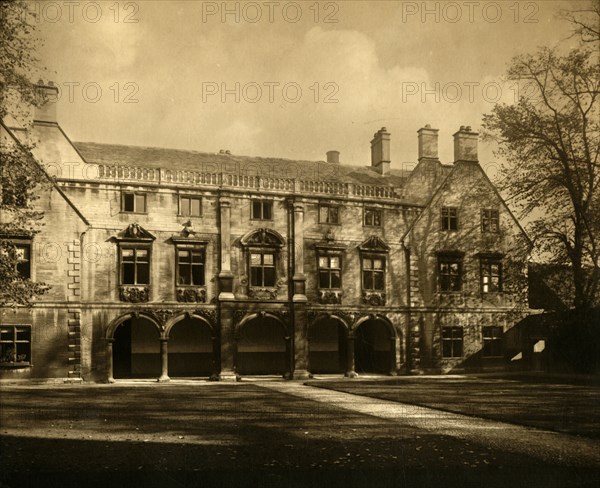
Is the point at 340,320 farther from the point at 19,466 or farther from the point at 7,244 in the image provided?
the point at 19,466

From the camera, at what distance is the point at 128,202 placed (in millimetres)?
29859

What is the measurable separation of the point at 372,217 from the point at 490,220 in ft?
21.9

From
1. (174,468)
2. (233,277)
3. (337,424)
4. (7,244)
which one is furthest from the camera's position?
(233,277)

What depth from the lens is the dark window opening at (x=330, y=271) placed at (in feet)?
107

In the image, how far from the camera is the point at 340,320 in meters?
32.6

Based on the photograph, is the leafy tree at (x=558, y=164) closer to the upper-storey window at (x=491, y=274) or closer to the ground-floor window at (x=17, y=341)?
the upper-storey window at (x=491, y=274)

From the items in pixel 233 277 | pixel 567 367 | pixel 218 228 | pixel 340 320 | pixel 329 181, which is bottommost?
pixel 567 367

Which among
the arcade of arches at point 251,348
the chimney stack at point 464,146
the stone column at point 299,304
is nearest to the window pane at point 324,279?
the stone column at point 299,304

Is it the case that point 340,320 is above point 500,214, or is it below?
below

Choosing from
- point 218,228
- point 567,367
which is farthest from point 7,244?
point 567,367

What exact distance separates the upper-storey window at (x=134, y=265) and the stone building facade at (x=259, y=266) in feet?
0.21

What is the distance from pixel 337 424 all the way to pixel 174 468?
17.4ft

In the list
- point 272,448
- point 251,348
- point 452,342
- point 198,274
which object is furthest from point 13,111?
point 452,342

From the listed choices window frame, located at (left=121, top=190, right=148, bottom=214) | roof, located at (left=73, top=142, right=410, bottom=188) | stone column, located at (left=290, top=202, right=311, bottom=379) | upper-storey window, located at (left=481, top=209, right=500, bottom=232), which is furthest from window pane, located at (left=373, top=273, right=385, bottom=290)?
window frame, located at (left=121, top=190, right=148, bottom=214)
